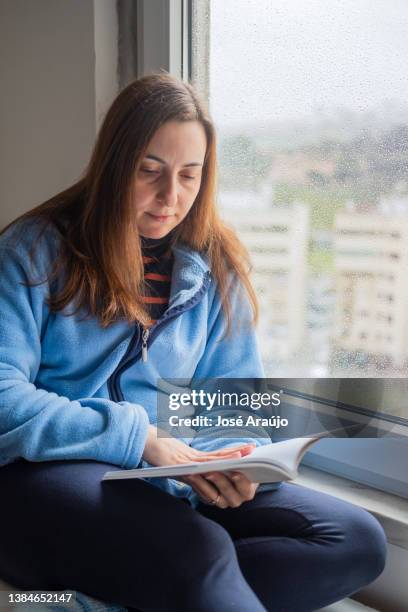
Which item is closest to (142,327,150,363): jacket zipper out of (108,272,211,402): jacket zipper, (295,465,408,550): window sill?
(108,272,211,402): jacket zipper

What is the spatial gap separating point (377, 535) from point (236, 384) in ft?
0.87

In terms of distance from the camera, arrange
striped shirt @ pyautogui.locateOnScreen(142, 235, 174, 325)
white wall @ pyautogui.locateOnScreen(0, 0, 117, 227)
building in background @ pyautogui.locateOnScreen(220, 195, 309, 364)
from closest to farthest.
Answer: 1. striped shirt @ pyautogui.locateOnScreen(142, 235, 174, 325)
2. building in background @ pyautogui.locateOnScreen(220, 195, 309, 364)
3. white wall @ pyautogui.locateOnScreen(0, 0, 117, 227)

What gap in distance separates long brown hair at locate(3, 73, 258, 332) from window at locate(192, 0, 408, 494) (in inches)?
7.1

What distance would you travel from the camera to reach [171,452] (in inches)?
39.1

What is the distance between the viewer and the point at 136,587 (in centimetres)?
88

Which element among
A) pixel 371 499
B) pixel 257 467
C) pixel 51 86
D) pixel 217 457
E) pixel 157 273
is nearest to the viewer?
pixel 257 467

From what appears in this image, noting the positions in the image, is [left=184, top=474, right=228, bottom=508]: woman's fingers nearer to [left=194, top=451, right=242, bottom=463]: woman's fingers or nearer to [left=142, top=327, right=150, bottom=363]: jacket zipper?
[left=194, top=451, right=242, bottom=463]: woman's fingers

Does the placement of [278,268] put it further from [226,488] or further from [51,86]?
[51,86]

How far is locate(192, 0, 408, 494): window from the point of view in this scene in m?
1.10

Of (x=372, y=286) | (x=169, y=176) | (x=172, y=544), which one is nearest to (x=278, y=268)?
(x=372, y=286)

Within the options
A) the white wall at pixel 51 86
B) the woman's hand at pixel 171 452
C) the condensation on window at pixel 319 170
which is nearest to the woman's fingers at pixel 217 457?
the woman's hand at pixel 171 452

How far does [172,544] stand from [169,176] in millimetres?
448

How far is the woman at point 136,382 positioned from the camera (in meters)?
0.90

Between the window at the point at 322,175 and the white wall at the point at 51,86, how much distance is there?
0.17 meters
